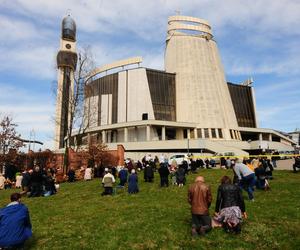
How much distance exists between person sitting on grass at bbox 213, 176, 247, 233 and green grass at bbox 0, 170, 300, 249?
0.29m

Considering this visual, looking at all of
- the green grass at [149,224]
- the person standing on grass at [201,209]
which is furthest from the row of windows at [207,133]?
the person standing on grass at [201,209]

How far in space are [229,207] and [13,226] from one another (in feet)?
18.6

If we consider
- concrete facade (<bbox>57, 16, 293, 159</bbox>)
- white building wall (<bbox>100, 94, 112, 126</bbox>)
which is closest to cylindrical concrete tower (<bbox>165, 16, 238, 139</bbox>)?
concrete facade (<bbox>57, 16, 293, 159</bbox>)

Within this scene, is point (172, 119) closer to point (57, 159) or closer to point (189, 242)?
point (57, 159)

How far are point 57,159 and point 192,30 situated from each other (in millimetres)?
55104

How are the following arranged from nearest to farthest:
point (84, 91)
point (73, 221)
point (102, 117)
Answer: point (73, 221)
point (84, 91)
point (102, 117)

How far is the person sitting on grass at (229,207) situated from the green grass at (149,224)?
29cm

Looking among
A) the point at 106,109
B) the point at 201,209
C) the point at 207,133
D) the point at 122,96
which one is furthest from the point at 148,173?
the point at 106,109

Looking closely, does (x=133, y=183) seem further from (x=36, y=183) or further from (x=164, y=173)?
(x=36, y=183)

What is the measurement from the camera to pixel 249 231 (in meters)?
8.75

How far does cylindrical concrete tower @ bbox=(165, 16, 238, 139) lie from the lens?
237 feet

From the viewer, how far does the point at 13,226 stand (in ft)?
24.4

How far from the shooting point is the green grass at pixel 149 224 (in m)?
8.10

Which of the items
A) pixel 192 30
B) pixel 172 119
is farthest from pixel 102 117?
pixel 192 30
